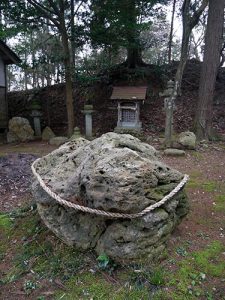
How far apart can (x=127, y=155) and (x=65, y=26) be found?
7.46 m

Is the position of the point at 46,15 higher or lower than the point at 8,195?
higher

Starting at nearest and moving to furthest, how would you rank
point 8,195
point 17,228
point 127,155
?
point 127,155 → point 17,228 → point 8,195

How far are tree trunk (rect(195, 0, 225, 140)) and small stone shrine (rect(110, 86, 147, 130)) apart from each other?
1788 mm

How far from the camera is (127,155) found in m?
2.70

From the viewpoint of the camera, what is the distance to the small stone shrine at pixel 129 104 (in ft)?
29.2

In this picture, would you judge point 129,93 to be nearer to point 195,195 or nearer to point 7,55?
point 7,55

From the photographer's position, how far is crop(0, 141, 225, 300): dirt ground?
291 centimetres

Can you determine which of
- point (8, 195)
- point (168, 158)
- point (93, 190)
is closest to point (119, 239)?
point (93, 190)

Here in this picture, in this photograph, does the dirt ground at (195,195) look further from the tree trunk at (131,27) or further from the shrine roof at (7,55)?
the tree trunk at (131,27)

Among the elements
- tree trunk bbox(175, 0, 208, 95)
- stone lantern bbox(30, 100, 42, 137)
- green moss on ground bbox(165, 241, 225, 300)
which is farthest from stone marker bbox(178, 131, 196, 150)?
stone lantern bbox(30, 100, 42, 137)

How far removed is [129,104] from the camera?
9086 mm

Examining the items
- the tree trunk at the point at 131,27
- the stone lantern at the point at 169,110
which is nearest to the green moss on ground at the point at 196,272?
the stone lantern at the point at 169,110

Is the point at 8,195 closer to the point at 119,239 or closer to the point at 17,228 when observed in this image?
the point at 17,228

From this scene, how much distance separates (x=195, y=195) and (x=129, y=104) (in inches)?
207
